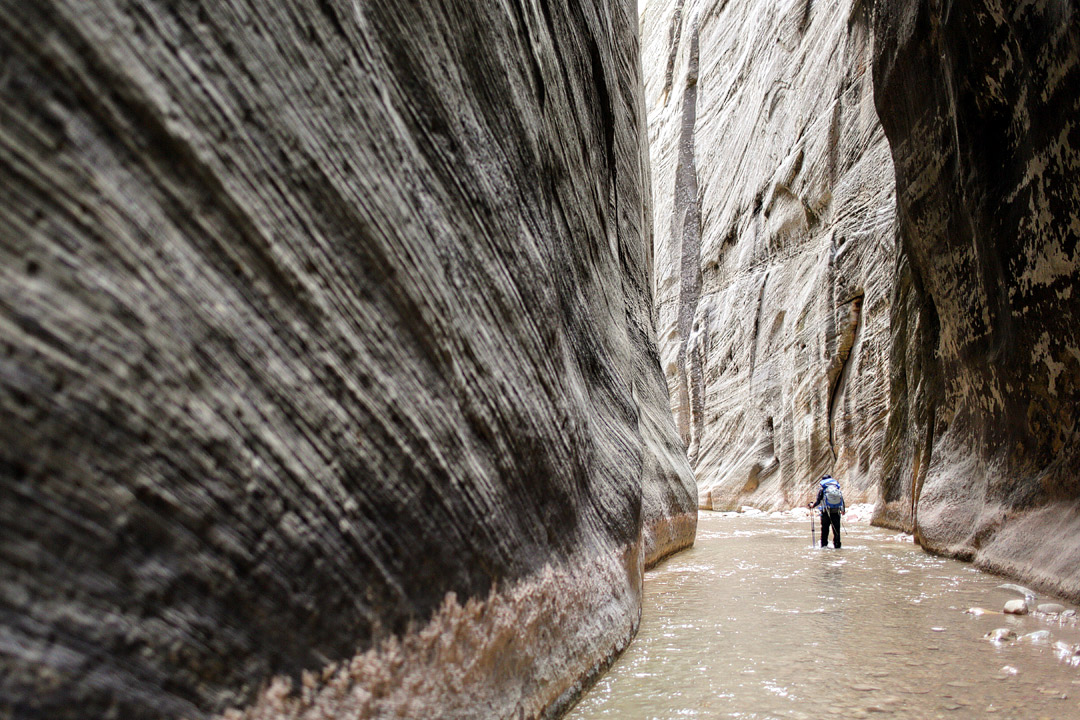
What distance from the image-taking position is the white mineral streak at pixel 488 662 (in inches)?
55.5

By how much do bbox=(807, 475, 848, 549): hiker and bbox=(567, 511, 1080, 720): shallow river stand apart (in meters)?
1.88

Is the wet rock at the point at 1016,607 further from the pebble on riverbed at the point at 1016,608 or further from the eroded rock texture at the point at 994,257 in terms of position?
the eroded rock texture at the point at 994,257

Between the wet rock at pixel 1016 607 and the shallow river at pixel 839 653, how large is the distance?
0.18ft

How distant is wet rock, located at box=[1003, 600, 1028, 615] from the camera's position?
12.0 ft

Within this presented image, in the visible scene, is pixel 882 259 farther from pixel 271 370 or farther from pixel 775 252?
pixel 271 370

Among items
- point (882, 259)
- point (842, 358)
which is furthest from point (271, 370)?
point (842, 358)

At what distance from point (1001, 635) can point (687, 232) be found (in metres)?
21.5

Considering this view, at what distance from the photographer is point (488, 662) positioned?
201 centimetres

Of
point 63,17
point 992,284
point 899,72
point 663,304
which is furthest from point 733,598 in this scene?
point 663,304

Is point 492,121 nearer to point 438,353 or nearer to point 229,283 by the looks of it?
point 438,353

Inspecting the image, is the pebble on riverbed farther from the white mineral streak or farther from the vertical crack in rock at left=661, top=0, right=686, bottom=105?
the vertical crack in rock at left=661, top=0, right=686, bottom=105

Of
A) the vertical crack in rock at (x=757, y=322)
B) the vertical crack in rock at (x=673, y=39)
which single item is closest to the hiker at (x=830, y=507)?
the vertical crack in rock at (x=757, y=322)

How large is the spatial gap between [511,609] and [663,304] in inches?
Answer: 922

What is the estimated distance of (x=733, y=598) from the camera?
4559mm
